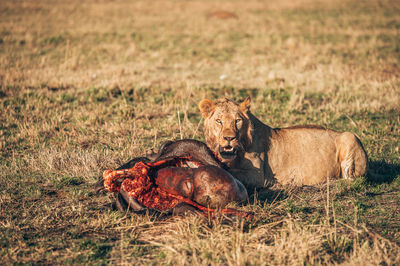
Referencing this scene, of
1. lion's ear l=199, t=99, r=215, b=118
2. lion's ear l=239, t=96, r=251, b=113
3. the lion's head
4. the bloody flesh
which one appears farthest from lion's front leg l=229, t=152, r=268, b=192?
the bloody flesh

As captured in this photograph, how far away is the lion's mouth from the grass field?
25.3 inches

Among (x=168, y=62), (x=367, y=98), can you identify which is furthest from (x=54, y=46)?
(x=367, y=98)

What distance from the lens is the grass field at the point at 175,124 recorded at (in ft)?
13.5

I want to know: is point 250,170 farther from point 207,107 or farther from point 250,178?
point 207,107

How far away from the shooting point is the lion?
17.9 ft

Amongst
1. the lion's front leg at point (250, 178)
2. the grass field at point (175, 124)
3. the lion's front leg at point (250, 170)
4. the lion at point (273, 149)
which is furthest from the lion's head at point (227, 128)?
the grass field at point (175, 124)

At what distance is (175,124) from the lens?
866cm

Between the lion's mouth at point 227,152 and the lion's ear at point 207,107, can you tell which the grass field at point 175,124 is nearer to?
the lion's mouth at point 227,152

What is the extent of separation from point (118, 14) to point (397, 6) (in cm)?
2350

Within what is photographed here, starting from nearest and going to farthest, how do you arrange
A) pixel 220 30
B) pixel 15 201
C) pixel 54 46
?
pixel 15 201 → pixel 54 46 → pixel 220 30

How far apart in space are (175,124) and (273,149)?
3.15 m

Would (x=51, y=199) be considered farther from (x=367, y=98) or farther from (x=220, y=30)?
(x=220, y=30)

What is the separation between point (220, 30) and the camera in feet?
76.5

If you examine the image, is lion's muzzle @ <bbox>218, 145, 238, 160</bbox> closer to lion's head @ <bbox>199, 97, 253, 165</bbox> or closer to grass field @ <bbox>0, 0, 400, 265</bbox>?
lion's head @ <bbox>199, 97, 253, 165</bbox>
